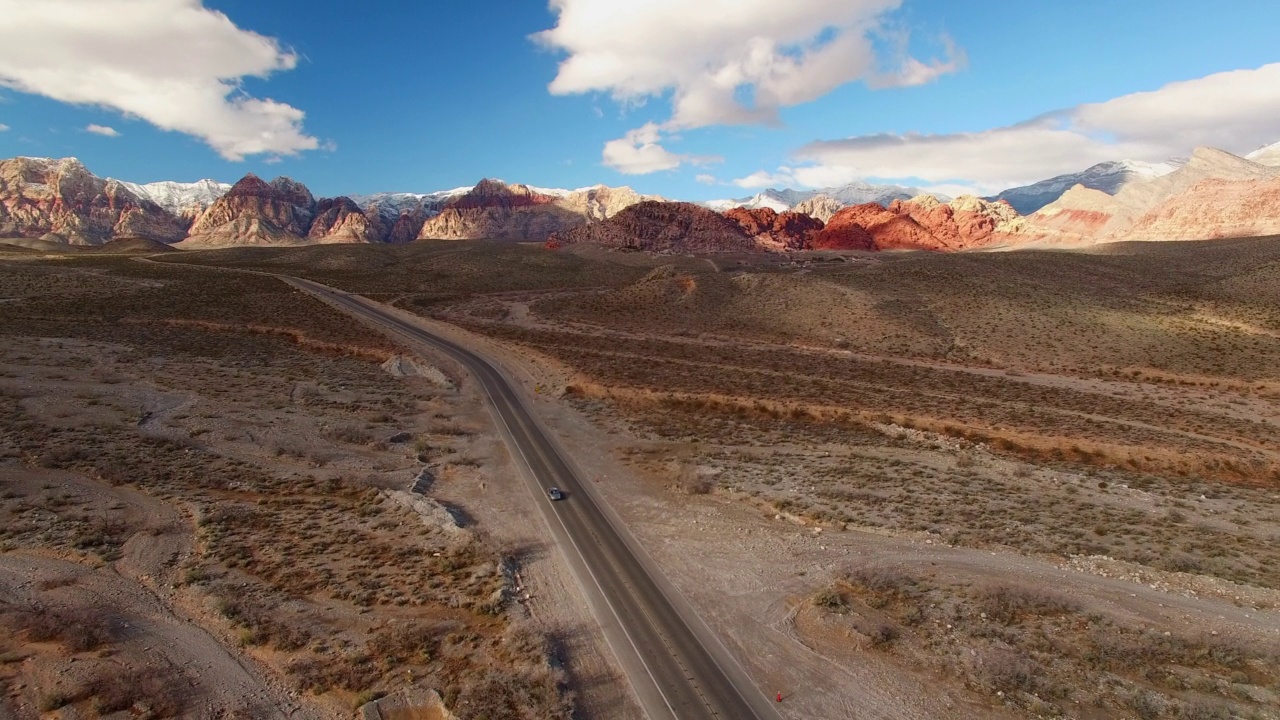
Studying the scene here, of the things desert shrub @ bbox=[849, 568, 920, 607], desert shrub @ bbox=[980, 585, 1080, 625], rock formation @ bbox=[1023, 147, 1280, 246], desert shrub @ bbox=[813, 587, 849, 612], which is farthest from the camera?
rock formation @ bbox=[1023, 147, 1280, 246]

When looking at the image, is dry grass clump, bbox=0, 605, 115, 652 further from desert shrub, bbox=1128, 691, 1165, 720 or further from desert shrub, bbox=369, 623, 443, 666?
desert shrub, bbox=1128, 691, 1165, 720

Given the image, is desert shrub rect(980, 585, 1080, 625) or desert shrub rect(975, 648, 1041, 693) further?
desert shrub rect(980, 585, 1080, 625)

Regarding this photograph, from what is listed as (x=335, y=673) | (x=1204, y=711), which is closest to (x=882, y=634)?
(x=1204, y=711)

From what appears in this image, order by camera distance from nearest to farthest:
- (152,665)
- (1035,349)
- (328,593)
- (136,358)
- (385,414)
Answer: (152,665)
(328,593)
(385,414)
(136,358)
(1035,349)

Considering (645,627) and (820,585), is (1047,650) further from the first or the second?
(645,627)

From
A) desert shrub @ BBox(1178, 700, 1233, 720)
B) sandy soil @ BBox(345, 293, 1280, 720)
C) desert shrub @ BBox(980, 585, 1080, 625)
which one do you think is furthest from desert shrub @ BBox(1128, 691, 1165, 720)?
desert shrub @ BBox(980, 585, 1080, 625)

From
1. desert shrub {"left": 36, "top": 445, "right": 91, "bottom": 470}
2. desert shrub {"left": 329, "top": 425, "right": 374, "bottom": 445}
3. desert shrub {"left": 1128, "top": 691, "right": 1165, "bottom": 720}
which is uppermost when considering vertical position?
desert shrub {"left": 36, "top": 445, "right": 91, "bottom": 470}

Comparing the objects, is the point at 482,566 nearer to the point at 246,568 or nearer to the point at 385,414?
the point at 246,568

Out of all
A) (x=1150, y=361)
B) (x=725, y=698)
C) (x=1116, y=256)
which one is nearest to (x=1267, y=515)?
(x=725, y=698)
